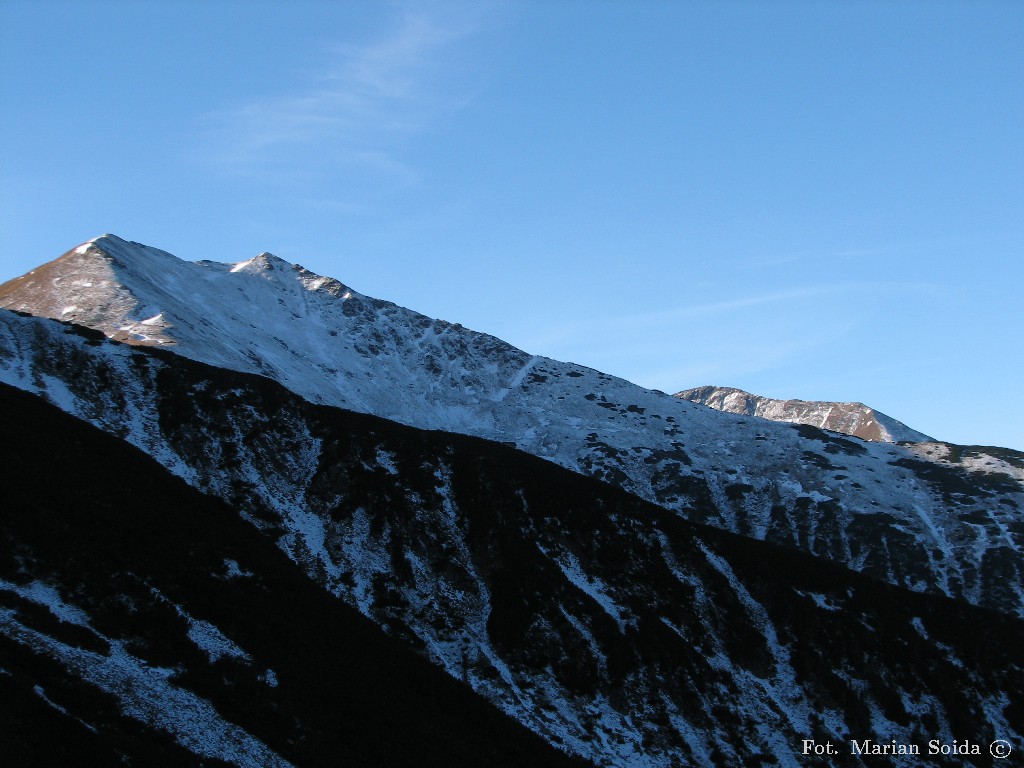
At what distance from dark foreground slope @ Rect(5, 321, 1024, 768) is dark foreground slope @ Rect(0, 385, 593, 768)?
2.07 m

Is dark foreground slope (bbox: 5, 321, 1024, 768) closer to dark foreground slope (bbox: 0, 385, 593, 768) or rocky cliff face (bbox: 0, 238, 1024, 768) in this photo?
rocky cliff face (bbox: 0, 238, 1024, 768)

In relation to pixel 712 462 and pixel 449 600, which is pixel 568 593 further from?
pixel 712 462

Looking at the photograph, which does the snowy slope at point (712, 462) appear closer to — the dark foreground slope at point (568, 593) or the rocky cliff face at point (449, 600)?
the dark foreground slope at point (568, 593)

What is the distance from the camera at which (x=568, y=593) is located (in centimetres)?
7756

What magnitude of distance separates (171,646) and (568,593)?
40976mm

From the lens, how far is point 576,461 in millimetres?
173625

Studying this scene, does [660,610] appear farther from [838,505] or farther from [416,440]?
[838,505]

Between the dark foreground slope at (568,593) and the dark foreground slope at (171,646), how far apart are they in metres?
2.07

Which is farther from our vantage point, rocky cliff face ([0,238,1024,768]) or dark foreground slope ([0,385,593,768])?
rocky cliff face ([0,238,1024,768])

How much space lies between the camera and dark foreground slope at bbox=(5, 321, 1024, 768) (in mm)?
67125

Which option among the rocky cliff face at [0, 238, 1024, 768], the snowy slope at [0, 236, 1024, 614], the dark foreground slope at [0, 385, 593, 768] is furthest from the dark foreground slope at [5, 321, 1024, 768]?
the snowy slope at [0, 236, 1024, 614]

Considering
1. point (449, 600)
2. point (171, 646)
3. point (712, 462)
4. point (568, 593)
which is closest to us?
point (171, 646)

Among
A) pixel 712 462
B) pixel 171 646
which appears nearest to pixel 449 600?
pixel 171 646

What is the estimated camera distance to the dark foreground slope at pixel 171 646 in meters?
33.8
